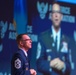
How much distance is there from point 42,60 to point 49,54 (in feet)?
0.58

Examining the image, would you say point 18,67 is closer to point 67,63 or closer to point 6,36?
point 6,36

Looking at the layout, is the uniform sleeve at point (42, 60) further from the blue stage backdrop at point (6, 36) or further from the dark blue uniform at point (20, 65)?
the dark blue uniform at point (20, 65)

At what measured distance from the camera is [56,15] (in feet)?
19.5

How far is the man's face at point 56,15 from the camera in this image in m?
5.92

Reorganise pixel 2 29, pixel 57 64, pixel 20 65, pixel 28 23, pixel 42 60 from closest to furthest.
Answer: pixel 20 65 < pixel 2 29 < pixel 28 23 < pixel 42 60 < pixel 57 64

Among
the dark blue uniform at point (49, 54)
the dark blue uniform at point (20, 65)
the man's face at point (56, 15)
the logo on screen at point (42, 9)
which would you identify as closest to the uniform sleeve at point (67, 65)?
the dark blue uniform at point (49, 54)

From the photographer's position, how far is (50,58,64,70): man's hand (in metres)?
5.84

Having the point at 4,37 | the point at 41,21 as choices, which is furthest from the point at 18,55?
the point at 41,21

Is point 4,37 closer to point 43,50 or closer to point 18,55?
point 43,50

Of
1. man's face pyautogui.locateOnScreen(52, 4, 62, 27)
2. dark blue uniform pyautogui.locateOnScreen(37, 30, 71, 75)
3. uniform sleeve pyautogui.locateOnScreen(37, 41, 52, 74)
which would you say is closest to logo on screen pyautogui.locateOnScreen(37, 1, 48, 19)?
man's face pyautogui.locateOnScreen(52, 4, 62, 27)

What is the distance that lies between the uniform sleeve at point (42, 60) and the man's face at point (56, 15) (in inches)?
19.1

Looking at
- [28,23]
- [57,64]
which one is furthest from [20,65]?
[57,64]

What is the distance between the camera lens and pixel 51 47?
5.84 m

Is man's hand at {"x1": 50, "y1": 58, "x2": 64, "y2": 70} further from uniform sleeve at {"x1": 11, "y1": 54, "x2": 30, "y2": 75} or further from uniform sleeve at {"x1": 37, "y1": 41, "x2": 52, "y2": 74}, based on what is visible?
uniform sleeve at {"x1": 11, "y1": 54, "x2": 30, "y2": 75}
